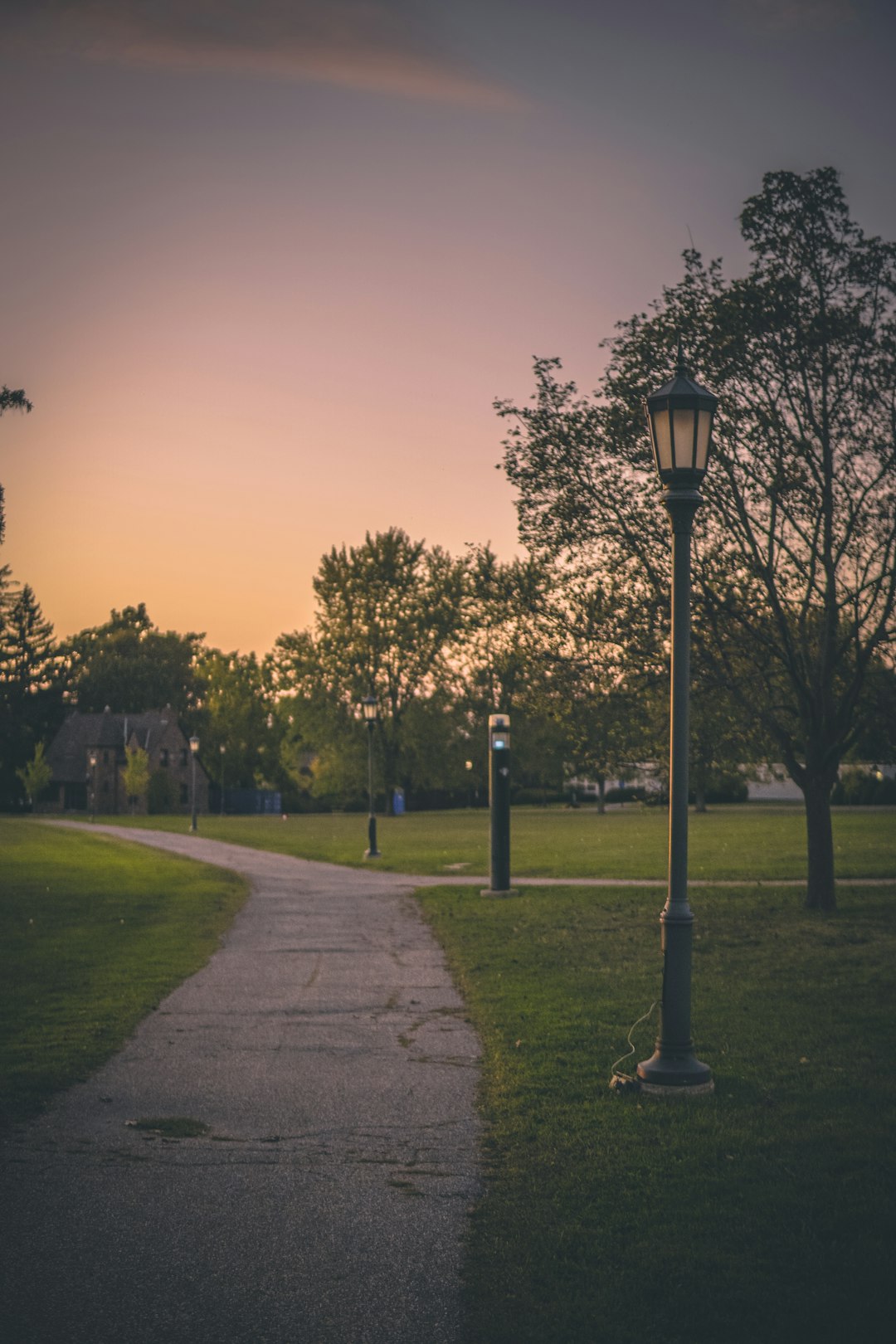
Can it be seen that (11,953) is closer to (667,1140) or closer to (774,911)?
(667,1140)

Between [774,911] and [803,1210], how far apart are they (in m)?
11.9

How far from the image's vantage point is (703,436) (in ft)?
25.6

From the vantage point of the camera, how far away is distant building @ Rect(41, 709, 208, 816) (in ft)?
276

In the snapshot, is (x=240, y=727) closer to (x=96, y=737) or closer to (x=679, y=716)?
(x=96, y=737)

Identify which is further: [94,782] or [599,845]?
[94,782]

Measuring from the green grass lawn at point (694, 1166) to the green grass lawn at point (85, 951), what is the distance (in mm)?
2827

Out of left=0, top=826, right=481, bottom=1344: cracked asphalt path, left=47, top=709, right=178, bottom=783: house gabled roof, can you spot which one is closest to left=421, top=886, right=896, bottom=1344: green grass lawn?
left=0, top=826, right=481, bottom=1344: cracked asphalt path

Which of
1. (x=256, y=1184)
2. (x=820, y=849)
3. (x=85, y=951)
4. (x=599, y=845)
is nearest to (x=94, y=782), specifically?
(x=599, y=845)

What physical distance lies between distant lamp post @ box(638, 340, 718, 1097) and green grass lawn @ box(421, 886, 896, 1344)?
30cm

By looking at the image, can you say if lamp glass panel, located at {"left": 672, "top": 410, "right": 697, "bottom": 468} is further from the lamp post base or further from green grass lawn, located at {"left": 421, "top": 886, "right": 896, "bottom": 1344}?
green grass lawn, located at {"left": 421, "top": 886, "right": 896, "bottom": 1344}

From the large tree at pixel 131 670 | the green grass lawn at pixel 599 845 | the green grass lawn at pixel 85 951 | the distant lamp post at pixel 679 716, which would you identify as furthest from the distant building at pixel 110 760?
the distant lamp post at pixel 679 716

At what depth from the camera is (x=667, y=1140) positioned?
6125 millimetres

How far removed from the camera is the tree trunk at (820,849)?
16.8 meters

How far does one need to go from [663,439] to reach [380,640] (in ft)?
209
